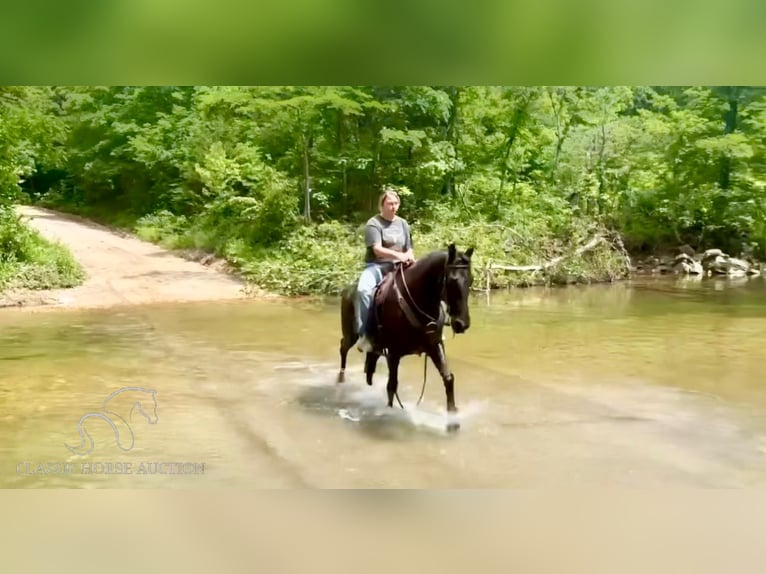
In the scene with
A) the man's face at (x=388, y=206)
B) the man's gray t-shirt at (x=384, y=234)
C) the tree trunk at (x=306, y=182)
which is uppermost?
the tree trunk at (x=306, y=182)

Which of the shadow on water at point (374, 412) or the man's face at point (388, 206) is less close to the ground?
the man's face at point (388, 206)

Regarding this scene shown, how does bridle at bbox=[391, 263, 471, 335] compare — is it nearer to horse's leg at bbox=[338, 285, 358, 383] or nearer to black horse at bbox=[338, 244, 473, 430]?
black horse at bbox=[338, 244, 473, 430]

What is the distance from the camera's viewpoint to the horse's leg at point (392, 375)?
4059 mm

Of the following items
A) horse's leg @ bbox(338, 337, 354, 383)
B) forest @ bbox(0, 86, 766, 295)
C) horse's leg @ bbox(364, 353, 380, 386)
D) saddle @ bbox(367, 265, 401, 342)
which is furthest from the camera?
forest @ bbox(0, 86, 766, 295)

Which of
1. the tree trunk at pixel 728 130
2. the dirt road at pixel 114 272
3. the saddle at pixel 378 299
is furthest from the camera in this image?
the tree trunk at pixel 728 130

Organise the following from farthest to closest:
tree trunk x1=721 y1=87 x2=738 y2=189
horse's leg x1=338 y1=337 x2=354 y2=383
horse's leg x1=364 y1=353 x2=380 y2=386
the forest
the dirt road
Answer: tree trunk x1=721 y1=87 x2=738 y2=189, the dirt road, the forest, horse's leg x1=338 y1=337 x2=354 y2=383, horse's leg x1=364 y1=353 x2=380 y2=386

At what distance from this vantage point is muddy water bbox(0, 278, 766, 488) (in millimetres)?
3432

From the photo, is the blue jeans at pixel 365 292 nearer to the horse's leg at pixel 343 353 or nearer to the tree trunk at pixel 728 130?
the horse's leg at pixel 343 353

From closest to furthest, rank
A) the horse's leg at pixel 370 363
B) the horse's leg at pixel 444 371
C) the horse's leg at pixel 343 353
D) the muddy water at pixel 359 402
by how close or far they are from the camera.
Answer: the muddy water at pixel 359 402
the horse's leg at pixel 444 371
the horse's leg at pixel 370 363
the horse's leg at pixel 343 353

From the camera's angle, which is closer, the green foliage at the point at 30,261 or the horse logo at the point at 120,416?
the horse logo at the point at 120,416

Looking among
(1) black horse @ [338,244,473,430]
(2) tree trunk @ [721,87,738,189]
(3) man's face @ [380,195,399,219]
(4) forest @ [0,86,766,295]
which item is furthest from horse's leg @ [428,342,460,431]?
(2) tree trunk @ [721,87,738,189]

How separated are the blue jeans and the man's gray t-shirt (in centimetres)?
7

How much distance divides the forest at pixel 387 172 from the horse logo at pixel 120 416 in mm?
1687

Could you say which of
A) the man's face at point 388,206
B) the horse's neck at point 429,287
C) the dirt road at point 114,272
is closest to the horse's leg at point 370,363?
the horse's neck at point 429,287
